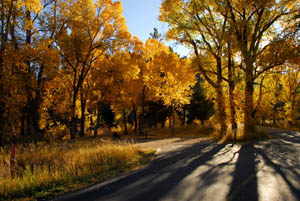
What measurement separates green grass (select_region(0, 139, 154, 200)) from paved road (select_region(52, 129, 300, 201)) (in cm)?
75

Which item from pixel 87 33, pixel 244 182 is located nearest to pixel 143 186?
pixel 244 182

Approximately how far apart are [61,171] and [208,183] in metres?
4.70

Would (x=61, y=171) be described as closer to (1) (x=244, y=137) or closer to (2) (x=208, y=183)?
(2) (x=208, y=183)

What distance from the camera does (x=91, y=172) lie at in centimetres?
709

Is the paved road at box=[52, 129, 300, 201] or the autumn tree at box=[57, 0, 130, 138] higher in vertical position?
the autumn tree at box=[57, 0, 130, 138]

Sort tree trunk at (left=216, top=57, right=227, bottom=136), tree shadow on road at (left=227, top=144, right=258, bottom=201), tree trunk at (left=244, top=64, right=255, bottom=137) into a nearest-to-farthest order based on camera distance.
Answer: tree shadow on road at (left=227, top=144, right=258, bottom=201) → tree trunk at (left=244, top=64, right=255, bottom=137) → tree trunk at (left=216, top=57, right=227, bottom=136)

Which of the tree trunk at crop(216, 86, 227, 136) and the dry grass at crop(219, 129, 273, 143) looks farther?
the tree trunk at crop(216, 86, 227, 136)

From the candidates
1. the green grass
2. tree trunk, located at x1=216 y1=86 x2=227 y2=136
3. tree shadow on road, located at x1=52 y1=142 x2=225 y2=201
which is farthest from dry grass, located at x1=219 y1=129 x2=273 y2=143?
tree shadow on road, located at x1=52 y1=142 x2=225 y2=201

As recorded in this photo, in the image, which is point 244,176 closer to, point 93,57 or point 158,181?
point 158,181

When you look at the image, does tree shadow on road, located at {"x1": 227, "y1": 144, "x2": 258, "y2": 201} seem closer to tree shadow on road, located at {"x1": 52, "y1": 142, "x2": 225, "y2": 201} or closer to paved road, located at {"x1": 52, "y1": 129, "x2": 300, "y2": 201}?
paved road, located at {"x1": 52, "y1": 129, "x2": 300, "y2": 201}

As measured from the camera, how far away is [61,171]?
6840mm

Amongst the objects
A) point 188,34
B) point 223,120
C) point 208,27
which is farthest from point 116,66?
point 223,120

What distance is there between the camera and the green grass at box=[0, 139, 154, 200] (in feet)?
17.9

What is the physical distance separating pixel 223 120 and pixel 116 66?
11.9 metres
